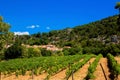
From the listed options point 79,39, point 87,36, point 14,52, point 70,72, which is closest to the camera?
point 70,72

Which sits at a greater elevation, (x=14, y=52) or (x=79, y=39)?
(x=79, y=39)

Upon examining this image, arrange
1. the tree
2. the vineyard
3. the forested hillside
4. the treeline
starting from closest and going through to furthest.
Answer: the vineyard, the treeline, the tree, the forested hillside

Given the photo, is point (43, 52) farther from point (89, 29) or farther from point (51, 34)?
point (51, 34)

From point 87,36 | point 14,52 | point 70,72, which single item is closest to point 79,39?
point 87,36

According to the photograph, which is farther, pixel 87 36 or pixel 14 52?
pixel 87 36

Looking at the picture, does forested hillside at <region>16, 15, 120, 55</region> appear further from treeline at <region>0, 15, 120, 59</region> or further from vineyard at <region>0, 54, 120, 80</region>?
vineyard at <region>0, 54, 120, 80</region>

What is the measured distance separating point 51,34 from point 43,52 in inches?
3400

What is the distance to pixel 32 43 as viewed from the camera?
16225cm

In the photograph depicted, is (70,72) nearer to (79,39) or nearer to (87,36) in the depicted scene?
(87,36)

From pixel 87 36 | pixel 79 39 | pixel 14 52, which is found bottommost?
pixel 14 52

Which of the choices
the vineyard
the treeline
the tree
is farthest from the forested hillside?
the vineyard

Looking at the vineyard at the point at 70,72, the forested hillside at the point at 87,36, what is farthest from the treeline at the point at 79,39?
the vineyard at the point at 70,72

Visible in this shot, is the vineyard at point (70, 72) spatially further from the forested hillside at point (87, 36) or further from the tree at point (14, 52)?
the forested hillside at point (87, 36)

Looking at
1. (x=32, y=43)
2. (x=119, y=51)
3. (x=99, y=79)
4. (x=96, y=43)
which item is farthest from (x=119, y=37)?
(x=99, y=79)
